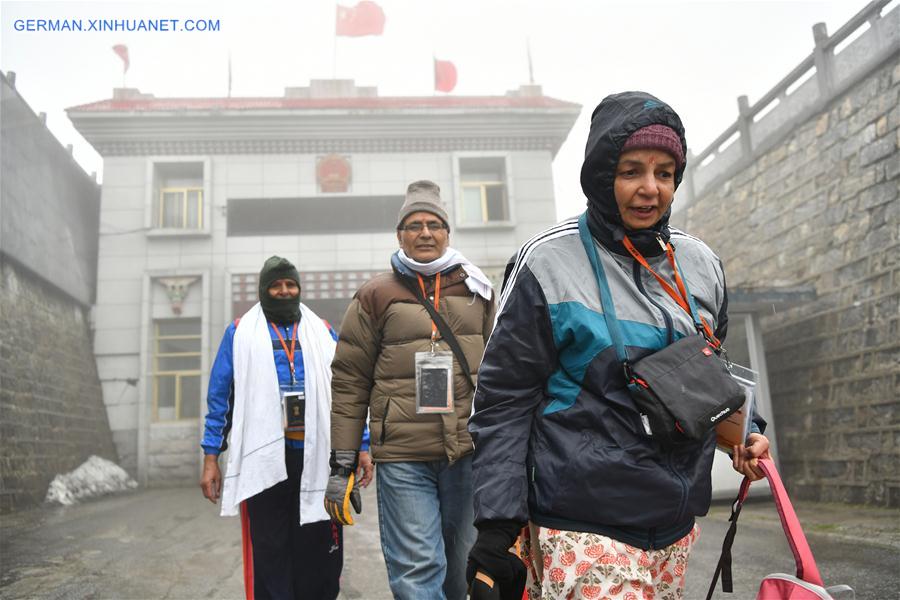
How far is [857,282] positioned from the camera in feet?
26.1

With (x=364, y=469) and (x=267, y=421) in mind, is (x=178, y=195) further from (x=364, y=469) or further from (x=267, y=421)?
(x=364, y=469)

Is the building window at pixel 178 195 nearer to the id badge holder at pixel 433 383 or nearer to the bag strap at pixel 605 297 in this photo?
the id badge holder at pixel 433 383

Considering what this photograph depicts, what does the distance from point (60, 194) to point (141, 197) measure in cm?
174

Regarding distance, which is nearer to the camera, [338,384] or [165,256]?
[338,384]

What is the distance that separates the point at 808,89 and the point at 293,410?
8.64 m

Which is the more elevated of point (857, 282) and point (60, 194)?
point (60, 194)

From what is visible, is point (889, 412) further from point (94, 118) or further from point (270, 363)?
point (94, 118)

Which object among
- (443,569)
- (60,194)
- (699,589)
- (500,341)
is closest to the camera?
(500,341)

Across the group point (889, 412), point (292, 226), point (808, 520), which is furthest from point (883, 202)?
→ point (292, 226)

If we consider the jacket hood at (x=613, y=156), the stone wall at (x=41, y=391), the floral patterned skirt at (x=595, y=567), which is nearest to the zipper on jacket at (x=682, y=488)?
the floral patterned skirt at (x=595, y=567)

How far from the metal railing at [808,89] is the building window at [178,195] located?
1070 centimetres

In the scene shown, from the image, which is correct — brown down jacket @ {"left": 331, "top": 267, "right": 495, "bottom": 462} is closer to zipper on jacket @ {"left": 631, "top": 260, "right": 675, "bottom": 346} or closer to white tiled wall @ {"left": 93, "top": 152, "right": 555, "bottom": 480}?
zipper on jacket @ {"left": 631, "top": 260, "right": 675, "bottom": 346}

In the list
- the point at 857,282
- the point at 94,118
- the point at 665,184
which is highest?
the point at 94,118

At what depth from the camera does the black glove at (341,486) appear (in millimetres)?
2938
